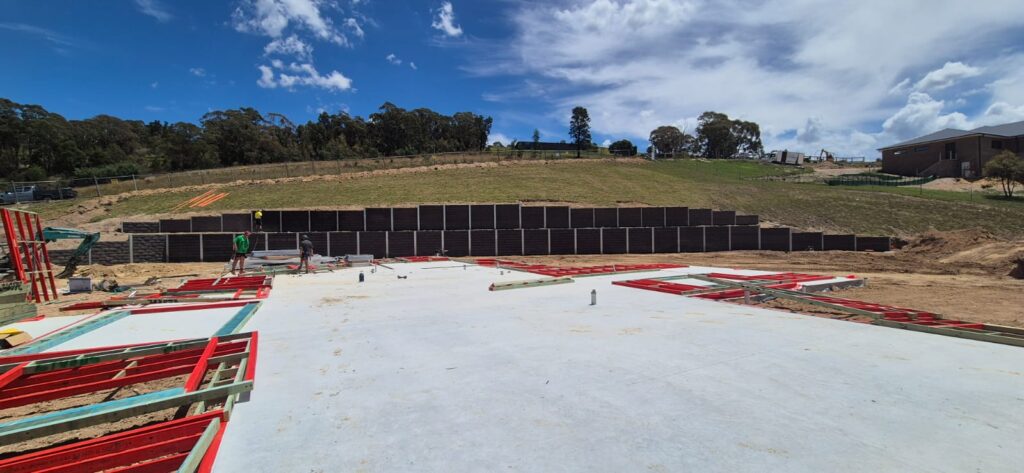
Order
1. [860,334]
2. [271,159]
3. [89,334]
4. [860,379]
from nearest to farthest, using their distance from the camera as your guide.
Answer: [860,379], [860,334], [89,334], [271,159]

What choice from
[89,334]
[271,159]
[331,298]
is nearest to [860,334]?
[331,298]

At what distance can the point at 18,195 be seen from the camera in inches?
1158

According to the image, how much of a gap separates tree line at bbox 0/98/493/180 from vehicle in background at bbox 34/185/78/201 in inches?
812

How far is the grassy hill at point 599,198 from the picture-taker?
80.5 ft

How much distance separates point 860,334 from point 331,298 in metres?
8.82

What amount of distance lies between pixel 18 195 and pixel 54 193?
1.71 meters

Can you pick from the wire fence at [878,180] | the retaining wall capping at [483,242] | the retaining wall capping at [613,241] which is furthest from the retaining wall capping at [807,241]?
the wire fence at [878,180]

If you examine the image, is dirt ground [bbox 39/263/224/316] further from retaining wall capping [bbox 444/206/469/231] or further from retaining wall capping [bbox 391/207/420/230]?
retaining wall capping [bbox 444/206/469/231]

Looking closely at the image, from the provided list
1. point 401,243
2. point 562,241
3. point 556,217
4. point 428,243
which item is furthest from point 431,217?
point 562,241

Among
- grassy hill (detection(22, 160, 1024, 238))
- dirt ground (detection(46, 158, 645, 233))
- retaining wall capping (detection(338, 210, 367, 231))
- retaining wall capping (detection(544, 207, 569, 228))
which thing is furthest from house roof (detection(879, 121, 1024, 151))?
retaining wall capping (detection(338, 210, 367, 231))

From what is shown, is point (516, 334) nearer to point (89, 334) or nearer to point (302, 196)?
point (89, 334)

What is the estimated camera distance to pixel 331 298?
Result: 934 cm

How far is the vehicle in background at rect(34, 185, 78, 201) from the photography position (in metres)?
29.9

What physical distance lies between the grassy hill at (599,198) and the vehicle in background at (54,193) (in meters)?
3.99
